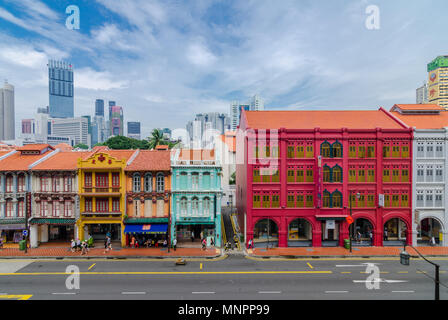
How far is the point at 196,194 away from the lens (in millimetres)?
33906

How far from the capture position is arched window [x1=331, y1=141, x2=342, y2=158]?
112 feet

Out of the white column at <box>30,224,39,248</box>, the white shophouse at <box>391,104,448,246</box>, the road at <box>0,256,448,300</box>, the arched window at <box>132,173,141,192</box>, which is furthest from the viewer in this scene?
the white shophouse at <box>391,104,448,246</box>

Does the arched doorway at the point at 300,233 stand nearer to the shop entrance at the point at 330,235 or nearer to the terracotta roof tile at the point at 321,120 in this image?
the shop entrance at the point at 330,235

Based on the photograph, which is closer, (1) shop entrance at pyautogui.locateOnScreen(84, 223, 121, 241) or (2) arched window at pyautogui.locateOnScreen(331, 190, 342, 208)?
(2) arched window at pyautogui.locateOnScreen(331, 190, 342, 208)

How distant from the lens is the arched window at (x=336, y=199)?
112ft

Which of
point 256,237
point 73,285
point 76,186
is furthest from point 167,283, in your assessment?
point 76,186

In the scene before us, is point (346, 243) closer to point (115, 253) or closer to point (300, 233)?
point (300, 233)

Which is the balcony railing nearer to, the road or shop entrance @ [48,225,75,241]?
shop entrance @ [48,225,75,241]

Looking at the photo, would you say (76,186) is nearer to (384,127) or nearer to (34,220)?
(34,220)

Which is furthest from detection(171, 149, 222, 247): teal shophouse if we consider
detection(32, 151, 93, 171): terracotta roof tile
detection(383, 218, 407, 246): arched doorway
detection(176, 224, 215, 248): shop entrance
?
detection(383, 218, 407, 246): arched doorway

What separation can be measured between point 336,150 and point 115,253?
95.5 feet

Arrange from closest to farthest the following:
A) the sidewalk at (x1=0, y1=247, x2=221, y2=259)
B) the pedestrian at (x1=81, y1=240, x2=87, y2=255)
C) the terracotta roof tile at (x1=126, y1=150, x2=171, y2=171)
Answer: the sidewalk at (x1=0, y1=247, x2=221, y2=259), the pedestrian at (x1=81, y1=240, x2=87, y2=255), the terracotta roof tile at (x1=126, y1=150, x2=171, y2=171)

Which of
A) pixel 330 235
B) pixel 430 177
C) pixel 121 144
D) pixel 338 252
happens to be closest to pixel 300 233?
pixel 330 235

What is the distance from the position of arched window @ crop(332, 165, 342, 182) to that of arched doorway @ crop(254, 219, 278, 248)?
989 centimetres
